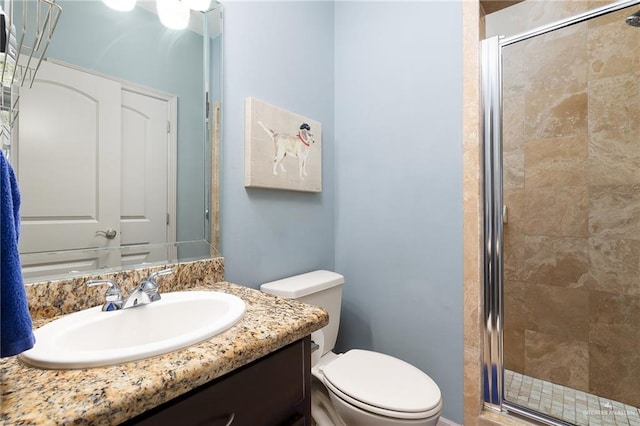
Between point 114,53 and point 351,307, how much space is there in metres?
1.53

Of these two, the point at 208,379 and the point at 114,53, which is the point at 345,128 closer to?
the point at 114,53

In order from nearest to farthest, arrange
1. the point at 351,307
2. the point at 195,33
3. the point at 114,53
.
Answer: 1. the point at 114,53
2. the point at 195,33
3. the point at 351,307

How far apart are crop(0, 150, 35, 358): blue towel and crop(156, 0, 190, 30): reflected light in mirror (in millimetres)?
873

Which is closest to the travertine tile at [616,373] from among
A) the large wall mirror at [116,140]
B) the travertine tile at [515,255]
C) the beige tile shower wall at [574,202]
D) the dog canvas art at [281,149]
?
the beige tile shower wall at [574,202]

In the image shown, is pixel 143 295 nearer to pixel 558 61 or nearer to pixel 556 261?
pixel 556 261

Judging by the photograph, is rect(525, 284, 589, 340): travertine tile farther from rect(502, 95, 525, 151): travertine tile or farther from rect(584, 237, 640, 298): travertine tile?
rect(502, 95, 525, 151): travertine tile

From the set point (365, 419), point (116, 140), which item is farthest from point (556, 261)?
point (116, 140)

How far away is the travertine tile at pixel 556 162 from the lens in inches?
64.2

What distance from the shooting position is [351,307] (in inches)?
66.7

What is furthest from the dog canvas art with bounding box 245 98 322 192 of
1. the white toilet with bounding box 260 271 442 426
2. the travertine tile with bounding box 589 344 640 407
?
the travertine tile with bounding box 589 344 640 407

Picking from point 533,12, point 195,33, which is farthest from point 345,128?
point 533,12

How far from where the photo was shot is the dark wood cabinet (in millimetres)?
515

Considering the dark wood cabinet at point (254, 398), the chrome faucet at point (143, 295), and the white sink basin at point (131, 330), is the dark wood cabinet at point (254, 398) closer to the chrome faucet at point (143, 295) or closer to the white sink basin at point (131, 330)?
the white sink basin at point (131, 330)

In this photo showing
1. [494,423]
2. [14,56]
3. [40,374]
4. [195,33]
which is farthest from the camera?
[494,423]
